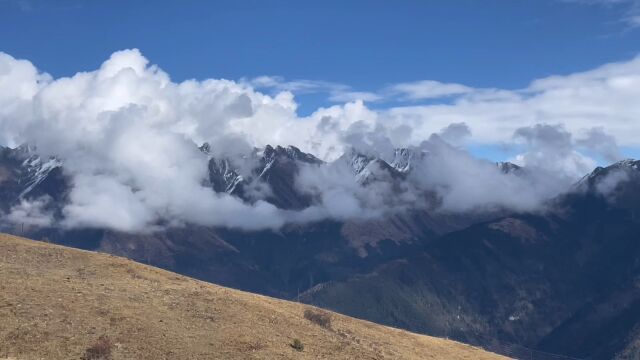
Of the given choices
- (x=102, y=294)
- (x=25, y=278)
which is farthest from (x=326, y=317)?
(x=25, y=278)

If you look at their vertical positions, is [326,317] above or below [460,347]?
above

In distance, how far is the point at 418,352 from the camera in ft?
420

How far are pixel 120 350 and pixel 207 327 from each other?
16.3 m

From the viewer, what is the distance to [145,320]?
330 feet

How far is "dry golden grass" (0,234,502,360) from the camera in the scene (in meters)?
91.6

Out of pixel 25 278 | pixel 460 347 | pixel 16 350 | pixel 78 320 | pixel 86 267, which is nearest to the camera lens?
pixel 16 350

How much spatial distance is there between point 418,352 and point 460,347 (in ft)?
69.6

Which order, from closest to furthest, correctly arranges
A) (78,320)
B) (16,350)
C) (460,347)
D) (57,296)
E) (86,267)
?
(16,350), (78,320), (57,296), (86,267), (460,347)

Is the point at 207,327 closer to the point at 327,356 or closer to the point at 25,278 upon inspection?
the point at 327,356

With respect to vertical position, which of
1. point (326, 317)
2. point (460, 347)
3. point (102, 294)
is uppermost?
point (102, 294)

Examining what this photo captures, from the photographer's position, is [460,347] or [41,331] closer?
[41,331]

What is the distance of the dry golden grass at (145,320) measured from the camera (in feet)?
301

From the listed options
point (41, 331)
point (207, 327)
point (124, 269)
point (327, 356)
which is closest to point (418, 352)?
point (327, 356)

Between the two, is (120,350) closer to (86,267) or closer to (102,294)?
(102,294)
